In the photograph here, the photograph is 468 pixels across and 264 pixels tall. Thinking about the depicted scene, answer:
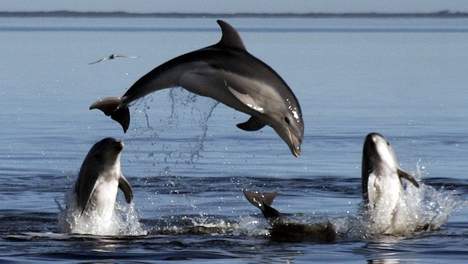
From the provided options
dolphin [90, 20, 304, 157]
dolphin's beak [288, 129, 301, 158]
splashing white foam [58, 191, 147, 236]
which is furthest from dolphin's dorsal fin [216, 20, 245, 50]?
splashing white foam [58, 191, 147, 236]

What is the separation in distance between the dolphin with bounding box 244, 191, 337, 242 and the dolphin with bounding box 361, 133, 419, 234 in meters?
0.64

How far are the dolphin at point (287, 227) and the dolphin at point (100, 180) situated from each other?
1305mm

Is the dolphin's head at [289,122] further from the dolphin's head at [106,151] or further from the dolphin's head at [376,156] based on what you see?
the dolphin's head at [376,156]

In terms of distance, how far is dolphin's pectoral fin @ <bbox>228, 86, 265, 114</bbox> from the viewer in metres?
13.7

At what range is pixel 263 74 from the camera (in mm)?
13945

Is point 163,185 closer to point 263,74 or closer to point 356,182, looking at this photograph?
point 356,182

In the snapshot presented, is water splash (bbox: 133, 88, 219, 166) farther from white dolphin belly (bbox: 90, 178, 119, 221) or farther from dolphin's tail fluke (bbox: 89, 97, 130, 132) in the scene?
dolphin's tail fluke (bbox: 89, 97, 130, 132)

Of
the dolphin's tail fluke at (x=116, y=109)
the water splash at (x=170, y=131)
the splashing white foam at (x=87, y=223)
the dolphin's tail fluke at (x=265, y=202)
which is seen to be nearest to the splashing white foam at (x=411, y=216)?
the dolphin's tail fluke at (x=265, y=202)

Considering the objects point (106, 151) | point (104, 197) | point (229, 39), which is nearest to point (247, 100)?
point (229, 39)

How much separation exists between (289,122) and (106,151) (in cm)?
224

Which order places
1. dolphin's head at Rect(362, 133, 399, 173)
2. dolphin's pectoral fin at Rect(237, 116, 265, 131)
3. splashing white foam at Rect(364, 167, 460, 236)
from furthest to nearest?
dolphin's head at Rect(362, 133, 399, 173), splashing white foam at Rect(364, 167, 460, 236), dolphin's pectoral fin at Rect(237, 116, 265, 131)

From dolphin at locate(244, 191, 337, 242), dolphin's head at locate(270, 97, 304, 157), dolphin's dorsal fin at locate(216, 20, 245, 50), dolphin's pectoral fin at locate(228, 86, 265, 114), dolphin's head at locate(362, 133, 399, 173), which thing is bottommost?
dolphin at locate(244, 191, 337, 242)

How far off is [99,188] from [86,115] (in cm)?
1501

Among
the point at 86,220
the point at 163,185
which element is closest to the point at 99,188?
the point at 86,220
